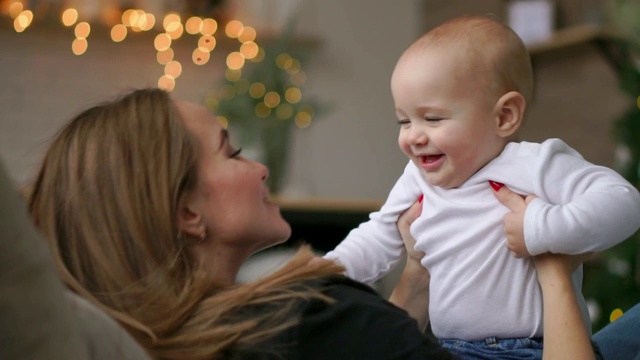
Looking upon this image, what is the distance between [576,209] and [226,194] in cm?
44

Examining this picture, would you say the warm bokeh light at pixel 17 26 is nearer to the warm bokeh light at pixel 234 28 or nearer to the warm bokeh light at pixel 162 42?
the warm bokeh light at pixel 162 42

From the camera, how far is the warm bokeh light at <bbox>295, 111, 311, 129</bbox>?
5508 millimetres

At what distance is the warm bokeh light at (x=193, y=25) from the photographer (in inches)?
232

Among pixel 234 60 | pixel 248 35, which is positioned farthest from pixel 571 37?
pixel 234 60

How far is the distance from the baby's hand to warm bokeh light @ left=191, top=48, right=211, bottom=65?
4650mm

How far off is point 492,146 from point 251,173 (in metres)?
0.32

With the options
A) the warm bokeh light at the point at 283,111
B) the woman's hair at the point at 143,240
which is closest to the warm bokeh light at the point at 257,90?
the warm bokeh light at the point at 283,111

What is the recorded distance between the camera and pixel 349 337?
1216 millimetres

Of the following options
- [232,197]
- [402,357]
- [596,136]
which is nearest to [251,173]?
[232,197]

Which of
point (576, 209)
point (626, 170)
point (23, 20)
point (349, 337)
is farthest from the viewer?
point (23, 20)

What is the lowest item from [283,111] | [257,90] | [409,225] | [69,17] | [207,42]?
[283,111]

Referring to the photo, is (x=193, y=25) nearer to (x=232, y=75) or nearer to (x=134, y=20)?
(x=134, y=20)

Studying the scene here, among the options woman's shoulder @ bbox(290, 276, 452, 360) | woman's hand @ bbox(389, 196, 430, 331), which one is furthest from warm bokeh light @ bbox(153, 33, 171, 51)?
woman's shoulder @ bbox(290, 276, 452, 360)

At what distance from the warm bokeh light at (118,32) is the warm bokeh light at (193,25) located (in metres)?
0.34
